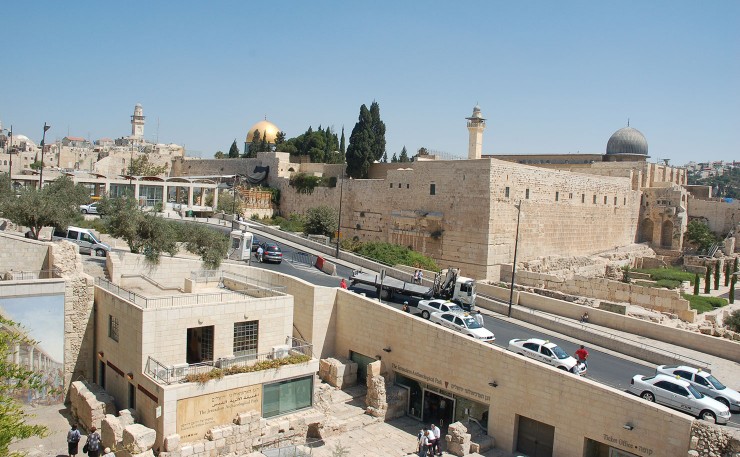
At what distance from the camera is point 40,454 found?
13.5m

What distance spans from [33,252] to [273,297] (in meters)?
7.42

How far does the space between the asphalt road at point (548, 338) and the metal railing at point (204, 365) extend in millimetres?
6373

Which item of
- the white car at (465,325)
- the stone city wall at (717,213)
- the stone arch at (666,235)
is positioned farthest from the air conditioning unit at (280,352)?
A: the stone city wall at (717,213)

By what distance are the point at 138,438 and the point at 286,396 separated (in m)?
3.83

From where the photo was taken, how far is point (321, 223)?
123 feet

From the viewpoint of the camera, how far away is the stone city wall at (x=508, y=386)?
13117 millimetres

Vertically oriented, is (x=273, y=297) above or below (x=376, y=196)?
below

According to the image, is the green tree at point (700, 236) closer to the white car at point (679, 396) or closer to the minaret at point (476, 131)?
the minaret at point (476, 131)

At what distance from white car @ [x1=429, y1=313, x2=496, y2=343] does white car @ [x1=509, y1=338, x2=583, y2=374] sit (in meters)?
1.28

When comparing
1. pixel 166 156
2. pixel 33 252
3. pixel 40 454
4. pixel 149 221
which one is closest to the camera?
pixel 40 454

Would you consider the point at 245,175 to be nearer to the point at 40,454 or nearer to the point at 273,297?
the point at 273,297

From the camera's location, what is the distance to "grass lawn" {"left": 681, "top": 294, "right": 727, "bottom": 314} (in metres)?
28.1

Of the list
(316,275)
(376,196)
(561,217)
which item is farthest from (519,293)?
(376,196)

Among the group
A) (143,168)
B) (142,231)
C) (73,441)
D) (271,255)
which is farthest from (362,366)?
(143,168)
